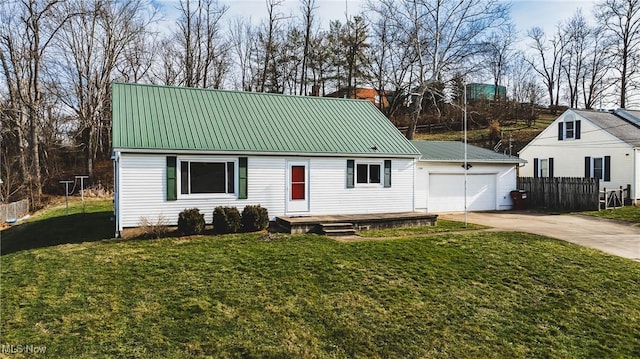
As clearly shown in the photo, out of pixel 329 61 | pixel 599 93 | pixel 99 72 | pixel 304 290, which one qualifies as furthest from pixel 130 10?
pixel 599 93

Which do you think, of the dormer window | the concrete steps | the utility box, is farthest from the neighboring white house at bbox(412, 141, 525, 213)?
the dormer window

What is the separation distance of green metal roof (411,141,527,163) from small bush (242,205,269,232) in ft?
26.5

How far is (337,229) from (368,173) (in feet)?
10.5

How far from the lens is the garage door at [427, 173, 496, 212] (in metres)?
18.9

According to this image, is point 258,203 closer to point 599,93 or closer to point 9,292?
point 9,292

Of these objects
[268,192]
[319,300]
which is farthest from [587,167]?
[319,300]

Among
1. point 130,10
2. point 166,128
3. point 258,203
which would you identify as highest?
point 130,10

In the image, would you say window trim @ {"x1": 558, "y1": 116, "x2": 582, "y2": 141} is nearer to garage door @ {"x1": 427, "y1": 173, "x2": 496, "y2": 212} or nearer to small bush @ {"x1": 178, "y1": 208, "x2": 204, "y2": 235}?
garage door @ {"x1": 427, "y1": 173, "x2": 496, "y2": 212}

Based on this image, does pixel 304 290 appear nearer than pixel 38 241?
Yes

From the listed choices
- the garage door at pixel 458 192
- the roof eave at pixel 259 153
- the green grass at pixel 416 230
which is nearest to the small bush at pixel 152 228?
the roof eave at pixel 259 153

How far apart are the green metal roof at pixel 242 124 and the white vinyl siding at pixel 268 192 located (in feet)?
1.50

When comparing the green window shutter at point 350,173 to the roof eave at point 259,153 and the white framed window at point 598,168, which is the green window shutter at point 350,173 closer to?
the roof eave at point 259,153

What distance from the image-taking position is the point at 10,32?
1008 inches

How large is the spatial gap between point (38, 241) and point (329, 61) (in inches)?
1108
